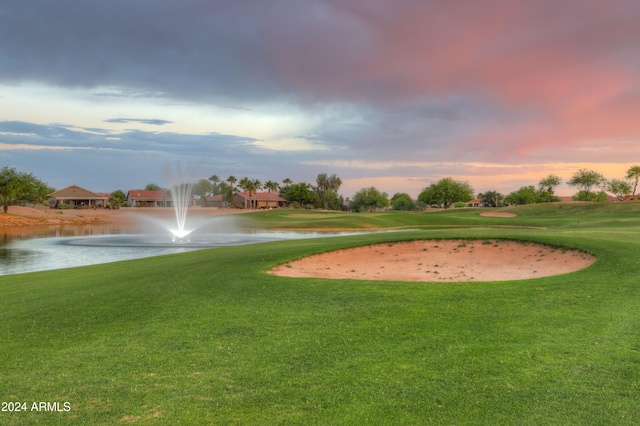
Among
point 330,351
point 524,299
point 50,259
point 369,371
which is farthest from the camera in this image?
point 50,259

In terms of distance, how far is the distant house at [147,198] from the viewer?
13900 cm

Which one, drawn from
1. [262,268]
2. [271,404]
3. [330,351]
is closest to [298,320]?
[330,351]

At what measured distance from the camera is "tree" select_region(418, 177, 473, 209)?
403ft

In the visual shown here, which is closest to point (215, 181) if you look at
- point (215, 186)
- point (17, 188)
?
point (215, 186)

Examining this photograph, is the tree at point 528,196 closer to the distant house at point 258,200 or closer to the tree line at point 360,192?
the tree line at point 360,192

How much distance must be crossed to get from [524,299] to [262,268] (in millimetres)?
9111

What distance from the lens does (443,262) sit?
61.7 feet

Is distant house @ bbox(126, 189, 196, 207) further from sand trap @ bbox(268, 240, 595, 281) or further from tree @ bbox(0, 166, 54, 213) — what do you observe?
sand trap @ bbox(268, 240, 595, 281)

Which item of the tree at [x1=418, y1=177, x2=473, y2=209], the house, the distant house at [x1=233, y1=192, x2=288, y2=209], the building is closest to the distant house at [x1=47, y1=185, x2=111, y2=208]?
the house

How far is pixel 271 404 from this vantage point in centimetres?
579

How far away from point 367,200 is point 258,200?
127 feet

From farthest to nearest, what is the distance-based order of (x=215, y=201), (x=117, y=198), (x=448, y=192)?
1. (x=215, y=201)
2. (x=117, y=198)
3. (x=448, y=192)

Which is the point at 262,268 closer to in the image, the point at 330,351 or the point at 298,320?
the point at 298,320

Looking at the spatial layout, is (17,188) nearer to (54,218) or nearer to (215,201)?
(54,218)
